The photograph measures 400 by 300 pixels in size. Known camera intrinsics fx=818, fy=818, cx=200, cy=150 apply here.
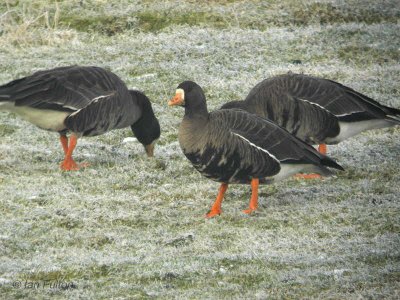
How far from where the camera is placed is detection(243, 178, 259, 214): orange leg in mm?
10547

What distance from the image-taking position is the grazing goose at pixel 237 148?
33.8 ft

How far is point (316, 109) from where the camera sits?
1223 centimetres

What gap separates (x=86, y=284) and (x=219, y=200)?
9.00 ft

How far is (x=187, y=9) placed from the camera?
67.4ft

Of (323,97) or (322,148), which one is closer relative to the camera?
(323,97)

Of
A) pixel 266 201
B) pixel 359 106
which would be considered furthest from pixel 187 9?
pixel 266 201

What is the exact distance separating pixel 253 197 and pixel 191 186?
1456 mm

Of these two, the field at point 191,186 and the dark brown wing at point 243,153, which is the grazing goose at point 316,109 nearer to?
the field at point 191,186

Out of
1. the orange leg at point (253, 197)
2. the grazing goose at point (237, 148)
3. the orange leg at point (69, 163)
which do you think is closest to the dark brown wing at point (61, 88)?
the orange leg at point (69, 163)

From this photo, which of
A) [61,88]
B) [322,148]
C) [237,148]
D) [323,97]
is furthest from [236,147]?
[61,88]

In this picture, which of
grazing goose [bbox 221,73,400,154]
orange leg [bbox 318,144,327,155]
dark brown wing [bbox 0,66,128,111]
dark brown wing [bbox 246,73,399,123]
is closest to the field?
orange leg [bbox 318,144,327,155]

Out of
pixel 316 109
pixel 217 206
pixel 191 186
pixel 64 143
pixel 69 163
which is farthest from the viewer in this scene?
pixel 64 143

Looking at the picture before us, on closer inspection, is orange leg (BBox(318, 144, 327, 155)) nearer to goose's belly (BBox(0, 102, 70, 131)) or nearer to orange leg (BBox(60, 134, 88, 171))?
orange leg (BBox(60, 134, 88, 171))

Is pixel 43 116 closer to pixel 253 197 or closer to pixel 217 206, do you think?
pixel 217 206
